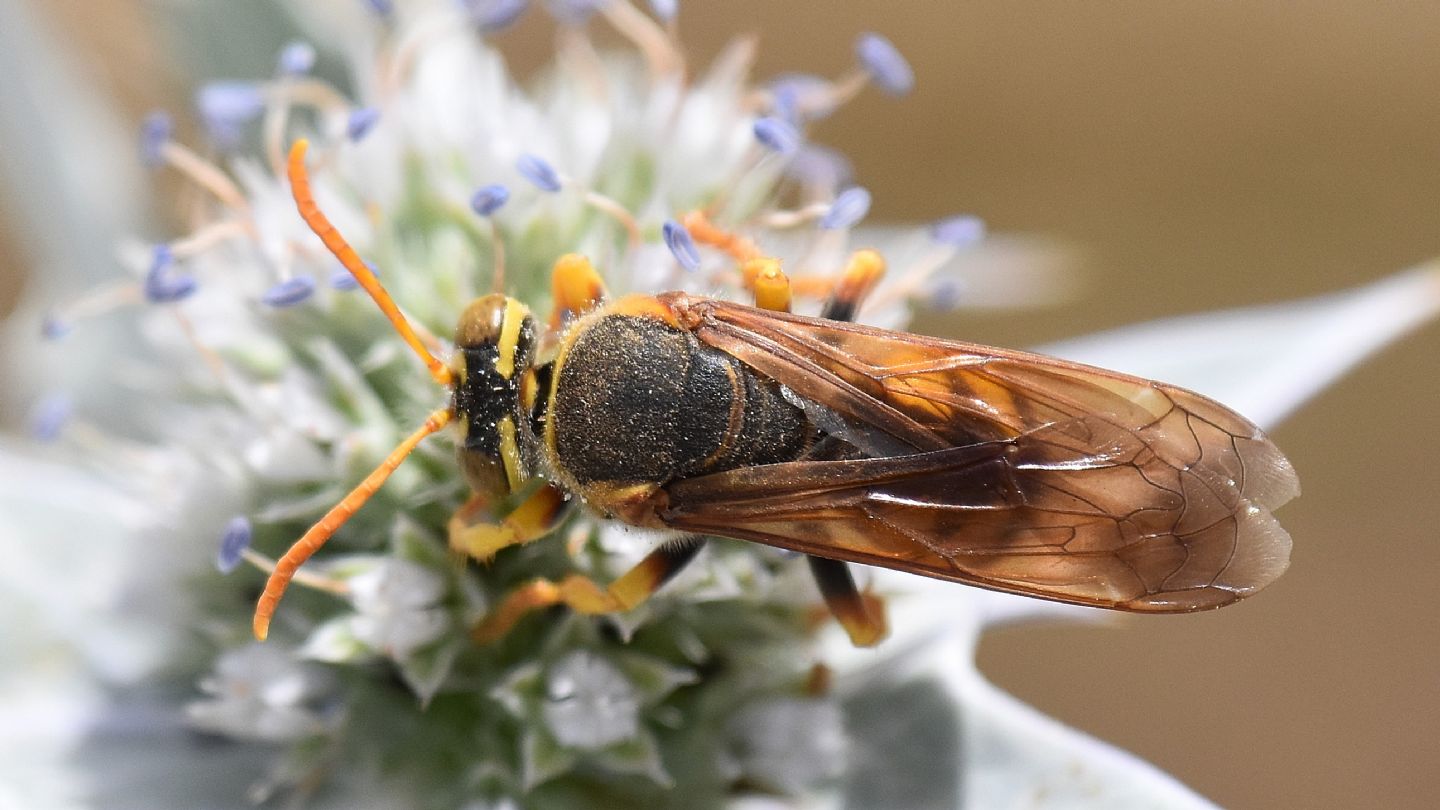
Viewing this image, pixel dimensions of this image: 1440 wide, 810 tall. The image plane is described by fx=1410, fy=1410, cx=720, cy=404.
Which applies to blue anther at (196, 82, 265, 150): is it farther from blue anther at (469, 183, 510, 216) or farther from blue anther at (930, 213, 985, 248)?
blue anther at (930, 213, 985, 248)

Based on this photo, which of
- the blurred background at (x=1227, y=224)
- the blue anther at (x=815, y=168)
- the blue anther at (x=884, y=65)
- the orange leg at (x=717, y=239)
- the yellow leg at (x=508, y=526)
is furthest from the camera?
the blurred background at (x=1227, y=224)

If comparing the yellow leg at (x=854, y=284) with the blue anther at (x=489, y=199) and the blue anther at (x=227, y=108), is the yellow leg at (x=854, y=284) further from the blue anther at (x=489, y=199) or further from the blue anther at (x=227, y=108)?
the blue anther at (x=227, y=108)

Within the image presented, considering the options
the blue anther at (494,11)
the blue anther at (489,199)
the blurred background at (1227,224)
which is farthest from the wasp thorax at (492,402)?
the blurred background at (1227,224)

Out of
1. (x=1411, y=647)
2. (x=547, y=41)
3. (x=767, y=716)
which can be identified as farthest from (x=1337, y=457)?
(x=767, y=716)

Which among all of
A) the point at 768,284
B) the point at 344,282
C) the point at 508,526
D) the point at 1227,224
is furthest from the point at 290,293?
the point at 1227,224

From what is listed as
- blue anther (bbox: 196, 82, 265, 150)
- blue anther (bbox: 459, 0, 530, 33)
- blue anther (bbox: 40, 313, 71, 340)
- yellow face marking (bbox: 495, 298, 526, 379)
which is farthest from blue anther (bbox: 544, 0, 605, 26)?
blue anther (bbox: 40, 313, 71, 340)

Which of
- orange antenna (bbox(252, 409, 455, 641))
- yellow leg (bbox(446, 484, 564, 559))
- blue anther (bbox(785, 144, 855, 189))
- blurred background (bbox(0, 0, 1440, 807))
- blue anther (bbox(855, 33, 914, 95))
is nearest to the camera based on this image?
orange antenna (bbox(252, 409, 455, 641))

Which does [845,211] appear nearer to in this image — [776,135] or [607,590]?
[776,135]
